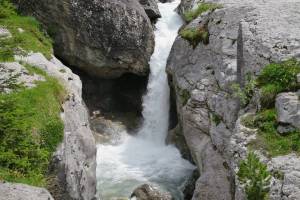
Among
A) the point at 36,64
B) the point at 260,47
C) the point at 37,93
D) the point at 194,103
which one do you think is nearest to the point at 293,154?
the point at 260,47

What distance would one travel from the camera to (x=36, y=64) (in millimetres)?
18359

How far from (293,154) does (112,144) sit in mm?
13497

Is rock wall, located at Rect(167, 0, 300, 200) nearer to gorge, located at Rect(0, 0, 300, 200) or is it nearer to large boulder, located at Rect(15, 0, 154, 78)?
gorge, located at Rect(0, 0, 300, 200)

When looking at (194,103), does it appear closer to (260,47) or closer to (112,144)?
(260,47)

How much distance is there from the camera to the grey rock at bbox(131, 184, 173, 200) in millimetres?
18234

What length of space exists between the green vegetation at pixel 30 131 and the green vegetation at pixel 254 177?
6131mm

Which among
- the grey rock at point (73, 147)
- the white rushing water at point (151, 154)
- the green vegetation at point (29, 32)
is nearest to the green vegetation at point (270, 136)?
the grey rock at point (73, 147)

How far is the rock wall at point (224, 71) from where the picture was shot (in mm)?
15984

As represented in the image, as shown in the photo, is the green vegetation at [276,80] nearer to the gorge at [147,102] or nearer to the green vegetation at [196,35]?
the gorge at [147,102]

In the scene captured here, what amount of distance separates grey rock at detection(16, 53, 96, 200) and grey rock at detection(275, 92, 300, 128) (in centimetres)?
758

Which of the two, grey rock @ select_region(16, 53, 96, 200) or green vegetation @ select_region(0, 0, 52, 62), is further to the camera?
green vegetation @ select_region(0, 0, 52, 62)

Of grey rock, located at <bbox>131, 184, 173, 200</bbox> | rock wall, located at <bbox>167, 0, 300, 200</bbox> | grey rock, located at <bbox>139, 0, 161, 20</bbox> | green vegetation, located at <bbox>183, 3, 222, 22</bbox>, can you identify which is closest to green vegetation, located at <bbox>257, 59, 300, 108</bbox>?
rock wall, located at <bbox>167, 0, 300, 200</bbox>

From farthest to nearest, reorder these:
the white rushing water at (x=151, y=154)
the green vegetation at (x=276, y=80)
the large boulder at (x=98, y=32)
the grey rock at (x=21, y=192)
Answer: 1. the large boulder at (x=98, y=32)
2. the white rushing water at (x=151, y=154)
3. the green vegetation at (x=276, y=80)
4. the grey rock at (x=21, y=192)

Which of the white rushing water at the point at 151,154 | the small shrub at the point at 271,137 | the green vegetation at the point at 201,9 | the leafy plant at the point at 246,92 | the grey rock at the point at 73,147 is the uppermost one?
the green vegetation at the point at 201,9
